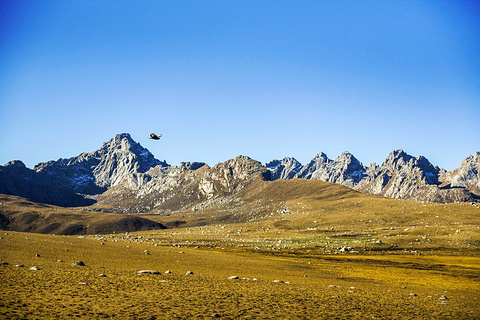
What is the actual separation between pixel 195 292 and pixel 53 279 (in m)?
9.19

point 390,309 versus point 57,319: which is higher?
point 57,319

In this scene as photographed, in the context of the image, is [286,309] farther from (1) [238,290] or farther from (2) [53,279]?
(2) [53,279]

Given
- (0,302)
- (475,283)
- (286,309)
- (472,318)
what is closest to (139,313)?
(0,302)

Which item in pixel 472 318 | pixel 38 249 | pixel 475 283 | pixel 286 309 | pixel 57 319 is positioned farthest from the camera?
pixel 475 283

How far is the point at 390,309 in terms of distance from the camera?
23641 millimetres

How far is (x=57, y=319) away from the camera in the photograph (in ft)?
51.9

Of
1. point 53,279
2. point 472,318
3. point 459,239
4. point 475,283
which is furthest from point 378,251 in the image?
point 53,279

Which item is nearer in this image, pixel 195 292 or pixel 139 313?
pixel 139 313

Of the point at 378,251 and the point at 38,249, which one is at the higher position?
the point at 38,249

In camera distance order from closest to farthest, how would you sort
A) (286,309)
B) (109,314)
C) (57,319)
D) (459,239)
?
(57,319) → (109,314) → (286,309) → (459,239)

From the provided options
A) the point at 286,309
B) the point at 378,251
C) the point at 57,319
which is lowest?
the point at 378,251

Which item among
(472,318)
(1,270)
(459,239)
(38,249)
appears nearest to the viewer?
(472,318)

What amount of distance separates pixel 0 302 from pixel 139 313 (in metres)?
6.50

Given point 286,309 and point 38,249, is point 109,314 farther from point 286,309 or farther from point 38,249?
point 38,249
